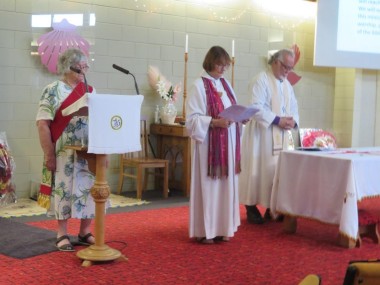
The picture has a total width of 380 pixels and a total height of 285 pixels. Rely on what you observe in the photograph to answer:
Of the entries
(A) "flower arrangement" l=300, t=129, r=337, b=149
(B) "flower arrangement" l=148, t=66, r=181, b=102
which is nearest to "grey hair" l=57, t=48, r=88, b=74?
(B) "flower arrangement" l=148, t=66, r=181, b=102

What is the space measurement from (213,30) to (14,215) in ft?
11.2

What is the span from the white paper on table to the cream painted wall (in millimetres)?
1396

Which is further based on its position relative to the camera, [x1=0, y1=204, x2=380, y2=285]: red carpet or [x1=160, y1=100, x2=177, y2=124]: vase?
[x1=160, y1=100, x2=177, y2=124]: vase

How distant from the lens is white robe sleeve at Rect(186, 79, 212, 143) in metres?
4.34

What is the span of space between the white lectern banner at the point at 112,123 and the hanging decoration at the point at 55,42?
259 centimetres

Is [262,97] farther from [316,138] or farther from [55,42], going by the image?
[316,138]

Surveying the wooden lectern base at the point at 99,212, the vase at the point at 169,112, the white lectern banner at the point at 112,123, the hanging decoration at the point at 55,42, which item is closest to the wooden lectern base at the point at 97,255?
the wooden lectern base at the point at 99,212

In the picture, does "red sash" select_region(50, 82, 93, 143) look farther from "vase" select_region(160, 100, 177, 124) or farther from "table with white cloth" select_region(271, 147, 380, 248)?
"vase" select_region(160, 100, 177, 124)

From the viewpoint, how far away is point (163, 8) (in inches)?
276

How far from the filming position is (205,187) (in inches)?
173

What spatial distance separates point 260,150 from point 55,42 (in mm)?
2378

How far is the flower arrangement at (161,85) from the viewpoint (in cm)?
682

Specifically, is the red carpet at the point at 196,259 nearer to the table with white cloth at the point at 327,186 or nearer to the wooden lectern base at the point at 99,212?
the wooden lectern base at the point at 99,212

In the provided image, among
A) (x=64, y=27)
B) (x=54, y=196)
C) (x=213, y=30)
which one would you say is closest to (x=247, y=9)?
(x=213, y=30)
